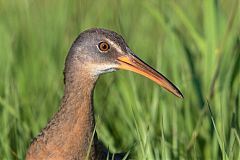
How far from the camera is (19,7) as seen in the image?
6988 mm

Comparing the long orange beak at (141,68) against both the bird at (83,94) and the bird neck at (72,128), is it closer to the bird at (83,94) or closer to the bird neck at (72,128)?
the bird at (83,94)

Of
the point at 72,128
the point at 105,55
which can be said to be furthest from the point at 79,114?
the point at 105,55

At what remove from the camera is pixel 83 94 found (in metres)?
4.10

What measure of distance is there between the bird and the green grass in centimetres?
→ 26

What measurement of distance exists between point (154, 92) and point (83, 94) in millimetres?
1149

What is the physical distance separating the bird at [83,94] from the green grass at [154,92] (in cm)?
26

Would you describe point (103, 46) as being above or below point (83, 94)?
above

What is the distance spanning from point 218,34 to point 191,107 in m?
0.60

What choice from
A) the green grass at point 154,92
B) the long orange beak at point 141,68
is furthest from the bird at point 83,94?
the green grass at point 154,92

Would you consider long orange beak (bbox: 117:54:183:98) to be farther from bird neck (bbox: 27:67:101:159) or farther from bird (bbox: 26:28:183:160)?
bird neck (bbox: 27:67:101:159)

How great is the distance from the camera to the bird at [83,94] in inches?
157

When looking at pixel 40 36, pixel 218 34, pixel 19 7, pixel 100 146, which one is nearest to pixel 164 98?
pixel 218 34

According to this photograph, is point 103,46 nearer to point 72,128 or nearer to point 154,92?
point 72,128

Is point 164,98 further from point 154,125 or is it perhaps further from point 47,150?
point 47,150
